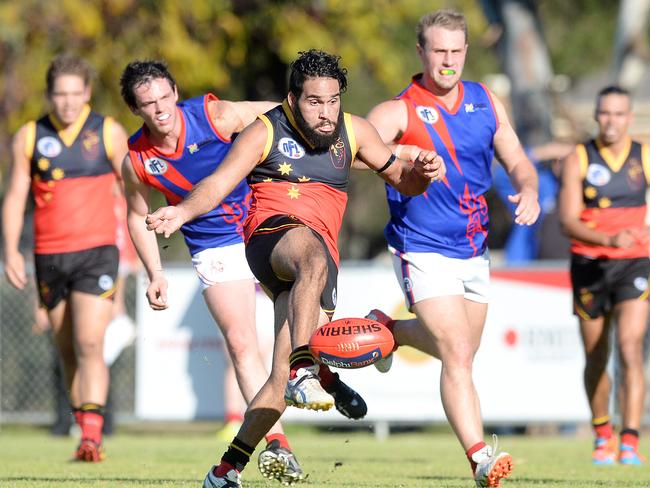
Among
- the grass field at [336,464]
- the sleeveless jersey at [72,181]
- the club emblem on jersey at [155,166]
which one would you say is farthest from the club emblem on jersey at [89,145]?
the grass field at [336,464]

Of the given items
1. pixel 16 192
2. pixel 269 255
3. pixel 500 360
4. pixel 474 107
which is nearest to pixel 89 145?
pixel 16 192

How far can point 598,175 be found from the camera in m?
9.91

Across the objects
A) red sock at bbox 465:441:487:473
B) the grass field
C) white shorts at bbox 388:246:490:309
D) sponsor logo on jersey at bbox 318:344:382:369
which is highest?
white shorts at bbox 388:246:490:309

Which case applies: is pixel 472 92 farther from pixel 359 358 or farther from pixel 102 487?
pixel 102 487

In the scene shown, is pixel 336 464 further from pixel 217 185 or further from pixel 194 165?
pixel 217 185

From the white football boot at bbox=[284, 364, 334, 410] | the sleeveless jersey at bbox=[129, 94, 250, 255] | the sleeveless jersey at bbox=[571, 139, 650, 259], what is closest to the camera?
the white football boot at bbox=[284, 364, 334, 410]

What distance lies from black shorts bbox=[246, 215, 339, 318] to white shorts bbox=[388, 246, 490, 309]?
110 centimetres

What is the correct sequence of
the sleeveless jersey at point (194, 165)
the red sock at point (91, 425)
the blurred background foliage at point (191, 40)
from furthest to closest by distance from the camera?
the blurred background foliage at point (191, 40) → the red sock at point (91, 425) → the sleeveless jersey at point (194, 165)

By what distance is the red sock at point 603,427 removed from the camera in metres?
9.81

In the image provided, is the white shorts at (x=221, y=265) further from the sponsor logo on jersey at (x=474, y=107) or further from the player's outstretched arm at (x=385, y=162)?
the sponsor logo on jersey at (x=474, y=107)

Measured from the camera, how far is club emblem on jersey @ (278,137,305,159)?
6.48m

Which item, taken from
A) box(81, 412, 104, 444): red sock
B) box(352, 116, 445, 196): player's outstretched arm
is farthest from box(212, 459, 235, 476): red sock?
box(81, 412, 104, 444): red sock

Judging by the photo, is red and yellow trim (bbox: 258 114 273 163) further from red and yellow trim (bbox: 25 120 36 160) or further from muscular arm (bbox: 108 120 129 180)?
red and yellow trim (bbox: 25 120 36 160)

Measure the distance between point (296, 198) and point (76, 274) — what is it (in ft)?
10.9
